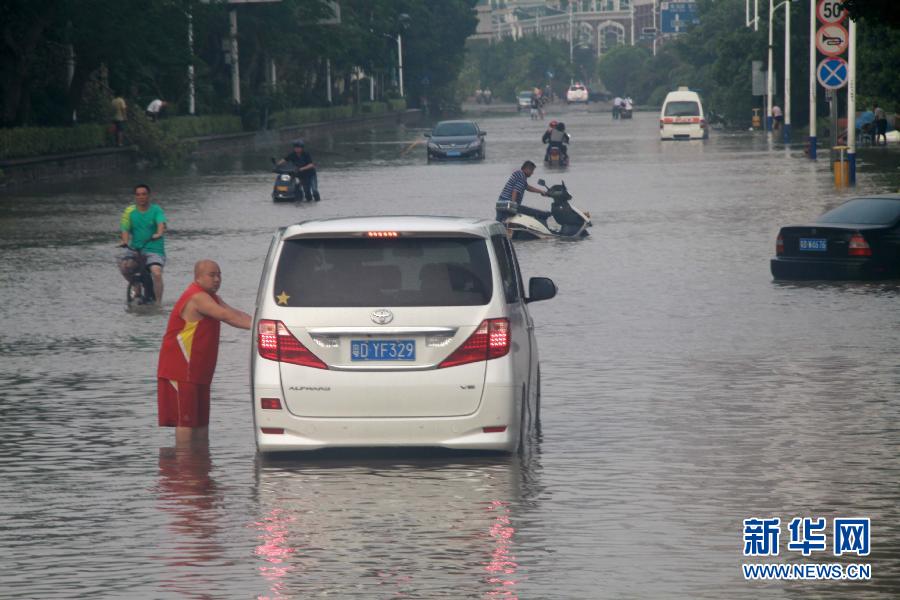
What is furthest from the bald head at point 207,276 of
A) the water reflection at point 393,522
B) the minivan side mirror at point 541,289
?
the minivan side mirror at point 541,289

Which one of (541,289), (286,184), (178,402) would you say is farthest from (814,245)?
(286,184)

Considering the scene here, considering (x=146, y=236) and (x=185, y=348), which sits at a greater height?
(x=185, y=348)

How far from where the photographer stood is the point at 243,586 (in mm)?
7746

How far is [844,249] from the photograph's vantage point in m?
22.3

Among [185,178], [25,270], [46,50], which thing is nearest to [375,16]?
[46,50]

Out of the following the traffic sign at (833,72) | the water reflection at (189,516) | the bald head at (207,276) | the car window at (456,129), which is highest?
the traffic sign at (833,72)

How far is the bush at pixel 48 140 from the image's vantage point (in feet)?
156

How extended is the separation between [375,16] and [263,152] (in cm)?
4665

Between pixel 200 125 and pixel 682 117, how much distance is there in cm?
1986

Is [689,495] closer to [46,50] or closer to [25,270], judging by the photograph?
[25,270]

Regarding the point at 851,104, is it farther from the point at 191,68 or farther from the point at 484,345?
the point at 191,68

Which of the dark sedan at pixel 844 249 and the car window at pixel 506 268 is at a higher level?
the car window at pixel 506 268

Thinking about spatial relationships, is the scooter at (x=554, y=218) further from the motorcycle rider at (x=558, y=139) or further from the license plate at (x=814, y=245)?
the motorcycle rider at (x=558, y=139)

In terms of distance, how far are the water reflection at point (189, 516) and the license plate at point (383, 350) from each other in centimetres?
110
